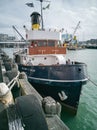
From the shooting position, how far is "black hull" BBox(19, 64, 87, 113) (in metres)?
9.13

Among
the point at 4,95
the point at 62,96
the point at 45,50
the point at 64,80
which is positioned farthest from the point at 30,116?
the point at 45,50

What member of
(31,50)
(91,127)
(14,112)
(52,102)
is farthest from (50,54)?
(14,112)

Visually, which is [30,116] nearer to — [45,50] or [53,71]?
[53,71]

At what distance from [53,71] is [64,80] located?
785 millimetres

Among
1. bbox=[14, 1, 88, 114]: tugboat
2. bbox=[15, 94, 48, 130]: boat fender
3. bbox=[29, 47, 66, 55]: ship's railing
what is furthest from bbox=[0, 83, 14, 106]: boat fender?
bbox=[29, 47, 66, 55]: ship's railing

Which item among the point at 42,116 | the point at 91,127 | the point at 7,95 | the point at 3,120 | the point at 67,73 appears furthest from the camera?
the point at 67,73

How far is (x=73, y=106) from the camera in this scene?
31.0 feet

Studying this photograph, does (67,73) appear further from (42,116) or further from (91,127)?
(42,116)

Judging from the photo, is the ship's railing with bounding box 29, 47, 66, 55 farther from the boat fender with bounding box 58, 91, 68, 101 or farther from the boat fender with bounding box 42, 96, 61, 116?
the boat fender with bounding box 42, 96, 61, 116

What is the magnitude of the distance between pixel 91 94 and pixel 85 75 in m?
3.82

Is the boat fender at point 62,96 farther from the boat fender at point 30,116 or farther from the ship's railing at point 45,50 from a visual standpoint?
the boat fender at point 30,116

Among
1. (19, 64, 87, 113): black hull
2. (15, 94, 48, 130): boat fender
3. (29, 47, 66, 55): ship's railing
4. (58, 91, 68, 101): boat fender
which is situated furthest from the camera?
(29, 47, 66, 55): ship's railing

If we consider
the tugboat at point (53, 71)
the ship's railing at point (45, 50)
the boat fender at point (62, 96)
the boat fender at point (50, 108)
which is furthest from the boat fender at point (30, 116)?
the ship's railing at point (45, 50)

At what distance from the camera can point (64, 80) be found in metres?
9.20
